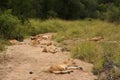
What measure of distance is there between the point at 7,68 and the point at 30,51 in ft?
8.99

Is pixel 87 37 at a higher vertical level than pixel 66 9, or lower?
higher

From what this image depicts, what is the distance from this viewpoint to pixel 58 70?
7.48 meters

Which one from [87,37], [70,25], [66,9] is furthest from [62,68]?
[66,9]

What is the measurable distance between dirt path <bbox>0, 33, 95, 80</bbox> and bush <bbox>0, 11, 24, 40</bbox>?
2.59m

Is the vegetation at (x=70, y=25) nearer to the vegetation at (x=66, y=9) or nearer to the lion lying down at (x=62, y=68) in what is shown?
the vegetation at (x=66, y=9)

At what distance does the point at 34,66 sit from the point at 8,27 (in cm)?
553

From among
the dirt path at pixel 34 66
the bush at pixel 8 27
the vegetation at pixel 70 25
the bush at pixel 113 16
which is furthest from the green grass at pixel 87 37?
the bush at pixel 113 16

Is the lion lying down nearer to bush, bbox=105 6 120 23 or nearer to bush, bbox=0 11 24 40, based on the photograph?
bush, bbox=0 11 24 40

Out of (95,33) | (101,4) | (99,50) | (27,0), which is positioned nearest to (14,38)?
(95,33)

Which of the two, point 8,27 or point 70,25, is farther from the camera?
point 70,25

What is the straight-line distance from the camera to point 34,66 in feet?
26.8

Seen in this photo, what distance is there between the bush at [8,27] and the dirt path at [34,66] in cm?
259

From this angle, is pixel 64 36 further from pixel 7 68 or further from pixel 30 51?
pixel 7 68

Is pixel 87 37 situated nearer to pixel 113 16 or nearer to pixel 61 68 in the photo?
pixel 61 68
